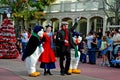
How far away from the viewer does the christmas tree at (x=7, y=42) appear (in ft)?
65.8

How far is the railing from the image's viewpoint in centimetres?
3177

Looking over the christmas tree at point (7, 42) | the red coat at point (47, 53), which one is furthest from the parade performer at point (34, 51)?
the christmas tree at point (7, 42)

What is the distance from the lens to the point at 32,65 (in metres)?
12.6

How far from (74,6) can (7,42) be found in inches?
586

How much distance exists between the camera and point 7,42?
66.6 ft

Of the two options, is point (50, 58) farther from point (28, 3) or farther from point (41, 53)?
point (28, 3)

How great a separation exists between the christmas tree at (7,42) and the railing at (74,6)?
12.7 metres

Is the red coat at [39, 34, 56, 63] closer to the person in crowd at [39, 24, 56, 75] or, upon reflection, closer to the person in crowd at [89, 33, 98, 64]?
the person in crowd at [39, 24, 56, 75]

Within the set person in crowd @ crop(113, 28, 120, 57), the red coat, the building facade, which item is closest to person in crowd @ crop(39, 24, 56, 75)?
the red coat

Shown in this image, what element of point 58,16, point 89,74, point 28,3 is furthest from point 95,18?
point 89,74

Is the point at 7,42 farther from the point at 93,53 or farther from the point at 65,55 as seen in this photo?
the point at 65,55

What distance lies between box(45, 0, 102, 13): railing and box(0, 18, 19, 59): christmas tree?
41.7 ft

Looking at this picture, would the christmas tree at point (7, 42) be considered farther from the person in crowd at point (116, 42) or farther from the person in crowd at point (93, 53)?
the person in crowd at point (116, 42)

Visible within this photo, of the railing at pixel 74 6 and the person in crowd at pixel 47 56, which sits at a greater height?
the railing at pixel 74 6
